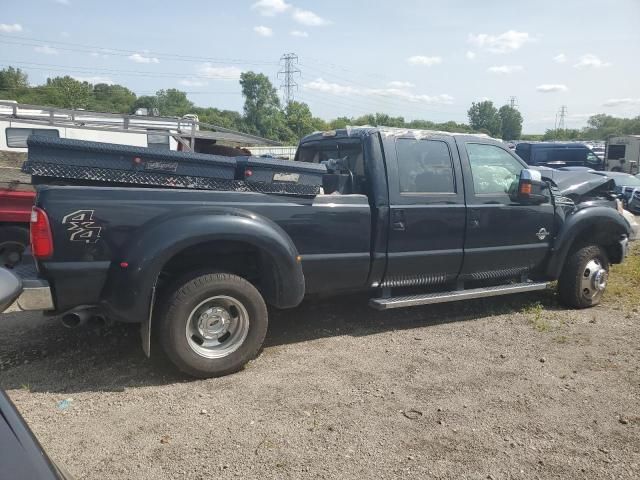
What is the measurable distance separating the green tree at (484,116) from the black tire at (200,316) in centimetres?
10413

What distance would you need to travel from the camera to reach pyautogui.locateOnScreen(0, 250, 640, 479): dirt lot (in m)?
2.97

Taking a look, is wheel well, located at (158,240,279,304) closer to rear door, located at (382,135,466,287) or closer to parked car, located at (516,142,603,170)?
rear door, located at (382,135,466,287)

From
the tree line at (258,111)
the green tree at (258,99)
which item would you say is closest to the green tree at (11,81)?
the tree line at (258,111)

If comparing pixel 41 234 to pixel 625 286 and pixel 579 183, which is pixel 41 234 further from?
pixel 625 286

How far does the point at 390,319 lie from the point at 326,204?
165 centimetres

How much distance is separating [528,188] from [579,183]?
1.43 m

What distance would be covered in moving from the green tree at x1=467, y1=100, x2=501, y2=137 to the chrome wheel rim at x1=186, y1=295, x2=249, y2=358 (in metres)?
104

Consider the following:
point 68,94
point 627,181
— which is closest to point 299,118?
point 68,94

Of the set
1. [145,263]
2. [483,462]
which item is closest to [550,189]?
[483,462]

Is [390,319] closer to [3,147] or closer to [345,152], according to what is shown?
[345,152]

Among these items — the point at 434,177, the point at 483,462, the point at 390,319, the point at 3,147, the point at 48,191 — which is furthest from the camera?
the point at 3,147

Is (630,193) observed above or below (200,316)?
above

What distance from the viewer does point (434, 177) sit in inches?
193

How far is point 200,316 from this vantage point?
155 inches
